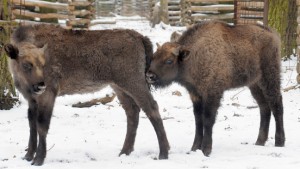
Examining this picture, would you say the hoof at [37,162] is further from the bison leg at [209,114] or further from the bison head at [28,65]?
the bison leg at [209,114]

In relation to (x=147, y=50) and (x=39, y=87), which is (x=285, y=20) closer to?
(x=147, y=50)

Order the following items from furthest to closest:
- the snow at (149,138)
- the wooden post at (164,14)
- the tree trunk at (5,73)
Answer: the wooden post at (164,14), the tree trunk at (5,73), the snow at (149,138)

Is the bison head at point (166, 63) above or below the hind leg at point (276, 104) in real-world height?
above

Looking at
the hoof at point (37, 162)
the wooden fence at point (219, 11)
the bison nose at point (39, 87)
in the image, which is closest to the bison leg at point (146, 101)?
the bison nose at point (39, 87)

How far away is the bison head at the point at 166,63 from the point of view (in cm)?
770

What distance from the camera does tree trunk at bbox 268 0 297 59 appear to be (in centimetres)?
1465

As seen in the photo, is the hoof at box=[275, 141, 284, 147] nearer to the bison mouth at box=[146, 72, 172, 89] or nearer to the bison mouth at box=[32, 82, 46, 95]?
the bison mouth at box=[146, 72, 172, 89]

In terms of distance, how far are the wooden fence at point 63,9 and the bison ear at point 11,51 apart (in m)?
10.7

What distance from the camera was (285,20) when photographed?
14891 mm

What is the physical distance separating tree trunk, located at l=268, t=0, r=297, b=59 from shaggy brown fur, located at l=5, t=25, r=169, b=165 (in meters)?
7.74

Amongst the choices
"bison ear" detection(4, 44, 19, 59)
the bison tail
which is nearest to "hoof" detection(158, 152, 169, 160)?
the bison tail

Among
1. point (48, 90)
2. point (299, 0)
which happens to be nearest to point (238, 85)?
point (48, 90)

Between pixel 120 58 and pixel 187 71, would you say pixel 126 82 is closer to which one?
pixel 120 58

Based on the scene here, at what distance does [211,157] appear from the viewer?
7.43m
